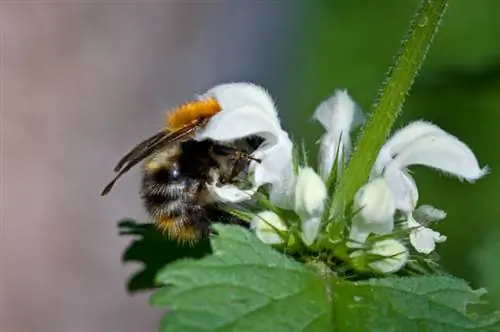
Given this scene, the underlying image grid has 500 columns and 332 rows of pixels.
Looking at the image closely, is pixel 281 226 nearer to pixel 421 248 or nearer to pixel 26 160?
pixel 421 248

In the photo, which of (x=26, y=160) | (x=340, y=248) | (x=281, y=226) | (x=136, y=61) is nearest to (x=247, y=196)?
(x=281, y=226)

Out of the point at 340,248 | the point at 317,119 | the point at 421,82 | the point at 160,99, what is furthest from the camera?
the point at 160,99

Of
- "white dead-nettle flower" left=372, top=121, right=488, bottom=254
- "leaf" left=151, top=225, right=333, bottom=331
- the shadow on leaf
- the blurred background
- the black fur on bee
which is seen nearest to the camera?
"leaf" left=151, top=225, right=333, bottom=331

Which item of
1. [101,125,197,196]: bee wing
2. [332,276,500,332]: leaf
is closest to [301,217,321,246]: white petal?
[332,276,500,332]: leaf

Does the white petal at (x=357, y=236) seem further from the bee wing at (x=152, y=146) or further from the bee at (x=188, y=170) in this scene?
the bee wing at (x=152, y=146)

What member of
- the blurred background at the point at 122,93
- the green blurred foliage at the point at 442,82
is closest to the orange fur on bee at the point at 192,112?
the green blurred foliage at the point at 442,82

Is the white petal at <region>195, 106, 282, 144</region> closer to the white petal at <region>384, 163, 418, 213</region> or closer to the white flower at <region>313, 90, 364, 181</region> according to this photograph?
the white flower at <region>313, 90, 364, 181</region>

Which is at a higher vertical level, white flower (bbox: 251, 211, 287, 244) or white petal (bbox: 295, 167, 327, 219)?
white petal (bbox: 295, 167, 327, 219)

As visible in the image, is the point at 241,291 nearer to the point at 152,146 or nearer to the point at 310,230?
the point at 310,230
